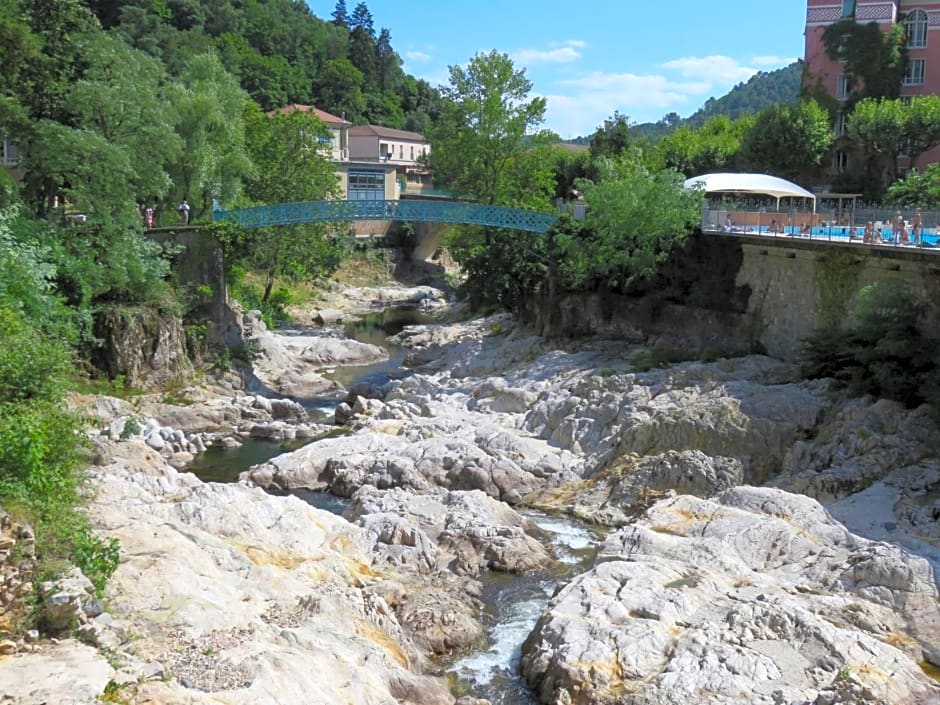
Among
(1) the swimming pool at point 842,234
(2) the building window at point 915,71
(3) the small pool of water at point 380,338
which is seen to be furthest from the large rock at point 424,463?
(2) the building window at point 915,71

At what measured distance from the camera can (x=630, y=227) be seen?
31.1m

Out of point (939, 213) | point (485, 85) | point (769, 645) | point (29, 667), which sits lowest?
point (769, 645)

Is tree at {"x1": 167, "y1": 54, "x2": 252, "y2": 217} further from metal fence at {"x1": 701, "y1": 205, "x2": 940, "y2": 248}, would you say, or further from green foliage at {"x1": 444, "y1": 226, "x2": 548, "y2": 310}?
metal fence at {"x1": 701, "y1": 205, "x2": 940, "y2": 248}

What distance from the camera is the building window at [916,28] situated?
4597cm

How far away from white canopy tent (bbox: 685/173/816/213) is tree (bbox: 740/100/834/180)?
439 inches

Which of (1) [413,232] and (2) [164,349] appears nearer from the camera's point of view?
(2) [164,349]

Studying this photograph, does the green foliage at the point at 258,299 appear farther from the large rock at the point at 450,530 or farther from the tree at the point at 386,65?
the tree at the point at 386,65

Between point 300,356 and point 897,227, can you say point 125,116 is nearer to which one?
point 300,356

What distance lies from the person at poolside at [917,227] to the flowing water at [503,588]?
33.4ft

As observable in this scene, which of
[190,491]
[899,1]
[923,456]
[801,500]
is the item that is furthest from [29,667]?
[899,1]

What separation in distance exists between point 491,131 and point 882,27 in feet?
64.0

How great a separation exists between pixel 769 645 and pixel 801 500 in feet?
16.9

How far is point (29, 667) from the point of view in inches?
375

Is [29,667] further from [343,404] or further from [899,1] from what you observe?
[899,1]
